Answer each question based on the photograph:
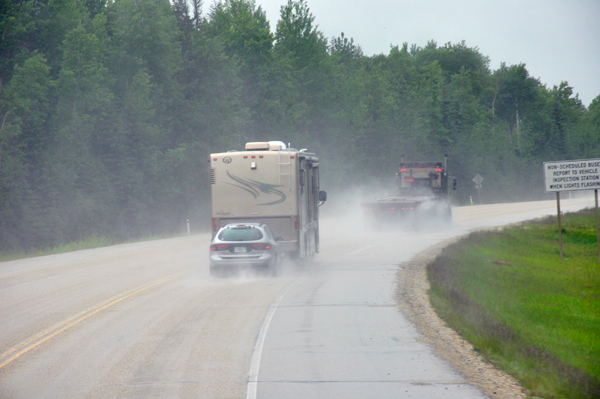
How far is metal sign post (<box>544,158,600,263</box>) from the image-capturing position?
19.9 m

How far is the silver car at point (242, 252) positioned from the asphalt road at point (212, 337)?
389mm

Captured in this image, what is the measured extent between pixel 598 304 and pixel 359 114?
5567 cm

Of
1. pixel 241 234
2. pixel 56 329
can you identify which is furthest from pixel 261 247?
pixel 56 329

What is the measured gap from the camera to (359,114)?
6794 cm

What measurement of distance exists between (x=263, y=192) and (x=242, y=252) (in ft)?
7.71

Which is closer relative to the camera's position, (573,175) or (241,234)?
(241,234)

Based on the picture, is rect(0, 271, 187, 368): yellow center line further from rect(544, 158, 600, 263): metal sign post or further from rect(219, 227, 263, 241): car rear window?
rect(544, 158, 600, 263): metal sign post

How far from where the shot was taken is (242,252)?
53.8 feet

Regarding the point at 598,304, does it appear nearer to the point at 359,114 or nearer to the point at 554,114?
the point at 359,114

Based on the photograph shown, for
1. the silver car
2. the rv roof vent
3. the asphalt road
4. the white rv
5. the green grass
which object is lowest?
the green grass

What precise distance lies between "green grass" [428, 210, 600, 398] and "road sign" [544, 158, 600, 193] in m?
2.58

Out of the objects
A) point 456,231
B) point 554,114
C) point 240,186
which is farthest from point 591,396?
point 554,114

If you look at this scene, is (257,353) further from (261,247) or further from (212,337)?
(261,247)

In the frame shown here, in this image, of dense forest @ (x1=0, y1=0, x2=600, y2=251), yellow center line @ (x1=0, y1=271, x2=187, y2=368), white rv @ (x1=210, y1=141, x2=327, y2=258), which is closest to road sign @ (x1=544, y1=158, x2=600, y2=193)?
white rv @ (x1=210, y1=141, x2=327, y2=258)
